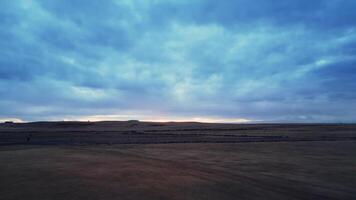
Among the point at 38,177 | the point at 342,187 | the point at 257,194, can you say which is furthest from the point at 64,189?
the point at 342,187

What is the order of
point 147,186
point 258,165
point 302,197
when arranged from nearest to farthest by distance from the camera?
1. point 302,197
2. point 147,186
3. point 258,165

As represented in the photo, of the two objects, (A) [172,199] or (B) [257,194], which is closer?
(A) [172,199]

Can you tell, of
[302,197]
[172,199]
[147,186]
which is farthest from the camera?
[147,186]

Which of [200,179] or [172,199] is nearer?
[172,199]

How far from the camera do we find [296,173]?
15867 mm

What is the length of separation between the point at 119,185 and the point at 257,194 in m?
5.48

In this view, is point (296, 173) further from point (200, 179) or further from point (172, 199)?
point (172, 199)

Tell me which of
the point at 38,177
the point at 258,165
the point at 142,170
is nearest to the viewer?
the point at 38,177

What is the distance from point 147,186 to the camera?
11812mm

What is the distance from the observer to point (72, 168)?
1582cm

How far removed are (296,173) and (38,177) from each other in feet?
43.0

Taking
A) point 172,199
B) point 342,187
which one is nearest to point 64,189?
point 172,199

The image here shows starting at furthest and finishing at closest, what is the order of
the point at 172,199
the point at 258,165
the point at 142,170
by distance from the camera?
the point at 258,165, the point at 142,170, the point at 172,199

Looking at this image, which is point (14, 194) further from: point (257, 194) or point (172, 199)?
point (257, 194)
